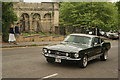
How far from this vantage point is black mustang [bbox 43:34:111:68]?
830cm

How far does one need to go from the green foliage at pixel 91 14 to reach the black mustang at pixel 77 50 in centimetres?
2009

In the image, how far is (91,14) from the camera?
30.4 meters

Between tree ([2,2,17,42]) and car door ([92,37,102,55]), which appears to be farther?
tree ([2,2,17,42])

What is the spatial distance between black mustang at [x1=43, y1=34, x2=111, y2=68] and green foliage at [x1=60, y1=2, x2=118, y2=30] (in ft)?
65.9

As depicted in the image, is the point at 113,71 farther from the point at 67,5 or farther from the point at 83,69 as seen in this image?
the point at 67,5

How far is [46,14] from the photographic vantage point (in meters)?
28.3

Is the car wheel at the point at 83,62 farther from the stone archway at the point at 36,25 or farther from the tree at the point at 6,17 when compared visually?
the stone archway at the point at 36,25

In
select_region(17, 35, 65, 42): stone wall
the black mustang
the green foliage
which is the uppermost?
the green foliage

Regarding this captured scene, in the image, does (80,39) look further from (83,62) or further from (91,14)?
(91,14)

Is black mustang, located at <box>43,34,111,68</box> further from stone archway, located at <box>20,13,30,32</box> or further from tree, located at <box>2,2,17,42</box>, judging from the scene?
stone archway, located at <box>20,13,30,32</box>

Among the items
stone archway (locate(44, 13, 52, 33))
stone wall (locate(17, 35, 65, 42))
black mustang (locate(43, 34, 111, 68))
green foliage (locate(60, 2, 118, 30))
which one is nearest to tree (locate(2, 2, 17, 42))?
stone wall (locate(17, 35, 65, 42))

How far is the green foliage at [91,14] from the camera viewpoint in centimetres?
3036

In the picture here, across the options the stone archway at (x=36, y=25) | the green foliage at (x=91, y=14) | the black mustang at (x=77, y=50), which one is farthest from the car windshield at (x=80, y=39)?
the green foliage at (x=91, y=14)

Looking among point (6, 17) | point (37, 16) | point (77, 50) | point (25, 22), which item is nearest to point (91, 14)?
point (37, 16)
